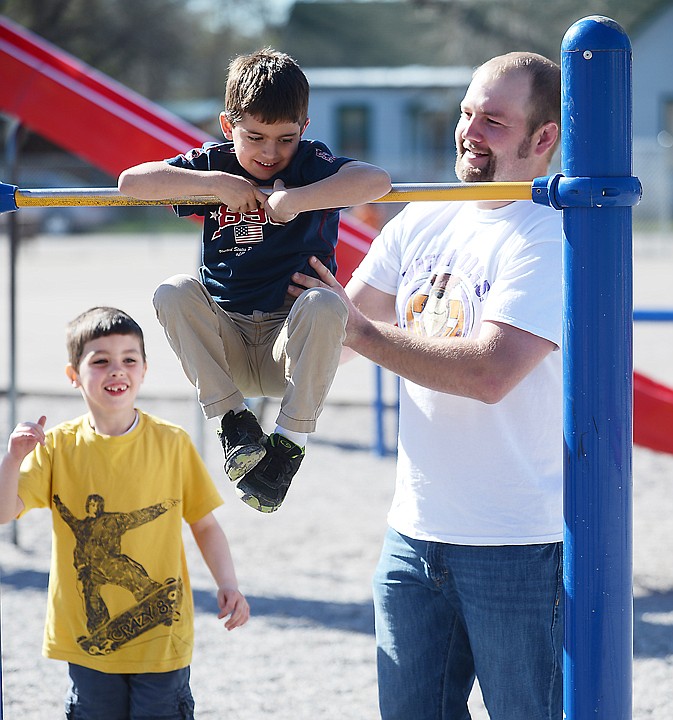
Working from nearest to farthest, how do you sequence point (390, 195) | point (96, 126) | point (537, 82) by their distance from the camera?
point (390, 195) < point (537, 82) < point (96, 126)

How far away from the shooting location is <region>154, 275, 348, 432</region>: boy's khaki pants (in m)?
2.01

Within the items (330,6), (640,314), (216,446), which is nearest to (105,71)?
(330,6)

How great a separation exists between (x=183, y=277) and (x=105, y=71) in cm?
3451

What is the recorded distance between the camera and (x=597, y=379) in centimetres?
174

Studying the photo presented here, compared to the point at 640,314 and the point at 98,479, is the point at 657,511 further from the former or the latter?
the point at 98,479

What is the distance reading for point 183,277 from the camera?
6.75 feet

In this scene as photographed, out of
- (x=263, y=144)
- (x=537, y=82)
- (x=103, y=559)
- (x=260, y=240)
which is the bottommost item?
(x=103, y=559)


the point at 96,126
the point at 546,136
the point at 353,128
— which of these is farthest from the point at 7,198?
the point at 353,128

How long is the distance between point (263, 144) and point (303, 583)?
2891mm

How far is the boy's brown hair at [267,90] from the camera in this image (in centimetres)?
198

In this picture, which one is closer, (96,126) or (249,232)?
(249,232)

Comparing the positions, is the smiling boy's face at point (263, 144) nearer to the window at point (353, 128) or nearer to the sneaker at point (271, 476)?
the sneaker at point (271, 476)

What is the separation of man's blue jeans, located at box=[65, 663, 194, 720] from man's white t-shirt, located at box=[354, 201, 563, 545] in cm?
66

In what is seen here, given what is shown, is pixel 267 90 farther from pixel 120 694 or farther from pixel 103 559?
pixel 120 694
